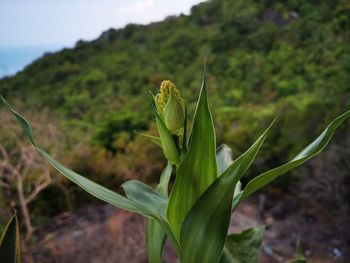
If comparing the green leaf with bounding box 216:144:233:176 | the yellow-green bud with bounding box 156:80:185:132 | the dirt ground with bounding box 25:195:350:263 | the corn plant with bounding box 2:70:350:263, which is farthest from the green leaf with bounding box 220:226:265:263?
the dirt ground with bounding box 25:195:350:263

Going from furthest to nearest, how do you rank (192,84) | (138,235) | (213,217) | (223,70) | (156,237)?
(223,70)
(192,84)
(138,235)
(156,237)
(213,217)

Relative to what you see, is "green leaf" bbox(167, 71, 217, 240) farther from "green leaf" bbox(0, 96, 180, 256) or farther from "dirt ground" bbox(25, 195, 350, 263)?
"dirt ground" bbox(25, 195, 350, 263)

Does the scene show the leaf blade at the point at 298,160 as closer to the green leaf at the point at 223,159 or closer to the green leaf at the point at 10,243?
the green leaf at the point at 223,159

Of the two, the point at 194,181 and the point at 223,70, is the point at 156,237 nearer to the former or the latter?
the point at 194,181

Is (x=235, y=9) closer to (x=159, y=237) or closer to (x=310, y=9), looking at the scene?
(x=310, y=9)

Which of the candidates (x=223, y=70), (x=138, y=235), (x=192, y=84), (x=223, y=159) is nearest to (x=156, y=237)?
(x=223, y=159)

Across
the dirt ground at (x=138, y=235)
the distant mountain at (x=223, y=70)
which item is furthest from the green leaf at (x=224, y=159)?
the distant mountain at (x=223, y=70)
